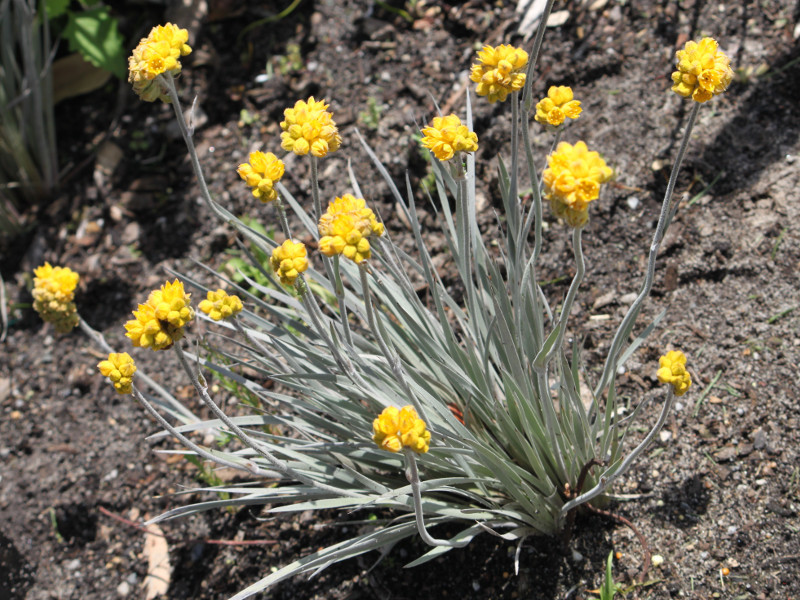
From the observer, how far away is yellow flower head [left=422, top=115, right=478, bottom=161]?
4.51ft

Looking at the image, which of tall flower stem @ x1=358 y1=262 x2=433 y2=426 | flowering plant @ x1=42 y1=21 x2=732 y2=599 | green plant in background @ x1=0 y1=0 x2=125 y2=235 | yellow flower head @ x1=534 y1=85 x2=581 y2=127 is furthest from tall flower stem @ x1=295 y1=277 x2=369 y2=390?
green plant in background @ x1=0 y1=0 x2=125 y2=235

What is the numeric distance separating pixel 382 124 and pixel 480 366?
143cm

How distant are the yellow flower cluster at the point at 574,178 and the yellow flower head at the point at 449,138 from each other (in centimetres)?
27

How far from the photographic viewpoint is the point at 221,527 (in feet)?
7.59

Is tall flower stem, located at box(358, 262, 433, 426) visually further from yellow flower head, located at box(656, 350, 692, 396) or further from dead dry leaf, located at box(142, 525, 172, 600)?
dead dry leaf, located at box(142, 525, 172, 600)

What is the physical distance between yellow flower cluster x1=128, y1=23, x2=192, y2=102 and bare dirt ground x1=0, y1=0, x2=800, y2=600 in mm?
1062

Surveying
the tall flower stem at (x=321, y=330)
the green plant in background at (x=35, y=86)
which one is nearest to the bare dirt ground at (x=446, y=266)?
the green plant in background at (x=35, y=86)

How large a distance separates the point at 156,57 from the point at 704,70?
3.72 ft

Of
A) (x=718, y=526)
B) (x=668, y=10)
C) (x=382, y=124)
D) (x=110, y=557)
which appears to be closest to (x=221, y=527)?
(x=110, y=557)

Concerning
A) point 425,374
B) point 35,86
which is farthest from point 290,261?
point 35,86

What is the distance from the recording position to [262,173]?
144 cm

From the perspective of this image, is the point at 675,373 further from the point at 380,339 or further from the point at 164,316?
the point at 164,316

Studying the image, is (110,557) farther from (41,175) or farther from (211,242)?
(41,175)

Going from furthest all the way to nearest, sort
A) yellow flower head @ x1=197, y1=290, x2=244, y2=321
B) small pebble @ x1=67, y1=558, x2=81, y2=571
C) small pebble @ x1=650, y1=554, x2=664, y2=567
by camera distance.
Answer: small pebble @ x1=67, y1=558, x2=81, y2=571, small pebble @ x1=650, y1=554, x2=664, y2=567, yellow flower head @ x1=197, y1=290, x2=244, y2=321
